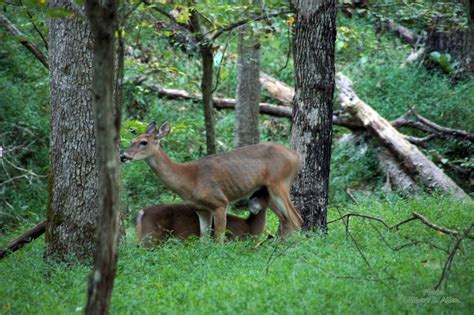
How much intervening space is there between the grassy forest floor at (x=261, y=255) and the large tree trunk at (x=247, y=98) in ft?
3.49

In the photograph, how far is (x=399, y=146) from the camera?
13430 millimetres

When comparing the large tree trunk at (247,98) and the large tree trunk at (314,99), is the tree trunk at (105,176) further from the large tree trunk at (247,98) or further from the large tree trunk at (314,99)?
the large tree trunk at (247,98)

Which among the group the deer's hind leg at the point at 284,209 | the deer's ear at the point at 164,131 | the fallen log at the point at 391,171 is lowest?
the fallen log at the point at 391,171

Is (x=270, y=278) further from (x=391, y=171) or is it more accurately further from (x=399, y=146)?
(x=399, y=146)

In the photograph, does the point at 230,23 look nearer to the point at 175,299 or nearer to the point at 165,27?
the point at 165,27

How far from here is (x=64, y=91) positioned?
8062 millimetres

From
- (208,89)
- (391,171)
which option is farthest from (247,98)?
(391,171)

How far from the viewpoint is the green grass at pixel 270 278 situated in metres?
5.90

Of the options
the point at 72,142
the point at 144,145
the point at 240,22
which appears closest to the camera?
the point at 72,142

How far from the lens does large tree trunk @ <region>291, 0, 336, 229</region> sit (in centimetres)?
841

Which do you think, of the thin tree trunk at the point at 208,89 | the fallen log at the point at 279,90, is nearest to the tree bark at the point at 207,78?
the thin tree trunk at the point at 208,89

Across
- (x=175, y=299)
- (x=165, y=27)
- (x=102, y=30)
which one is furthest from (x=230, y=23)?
(x=102, y=30)

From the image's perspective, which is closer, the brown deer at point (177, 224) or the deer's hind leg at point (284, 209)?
the deer's hind leg at point (284, 209)

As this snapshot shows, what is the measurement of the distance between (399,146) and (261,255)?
254 inches
